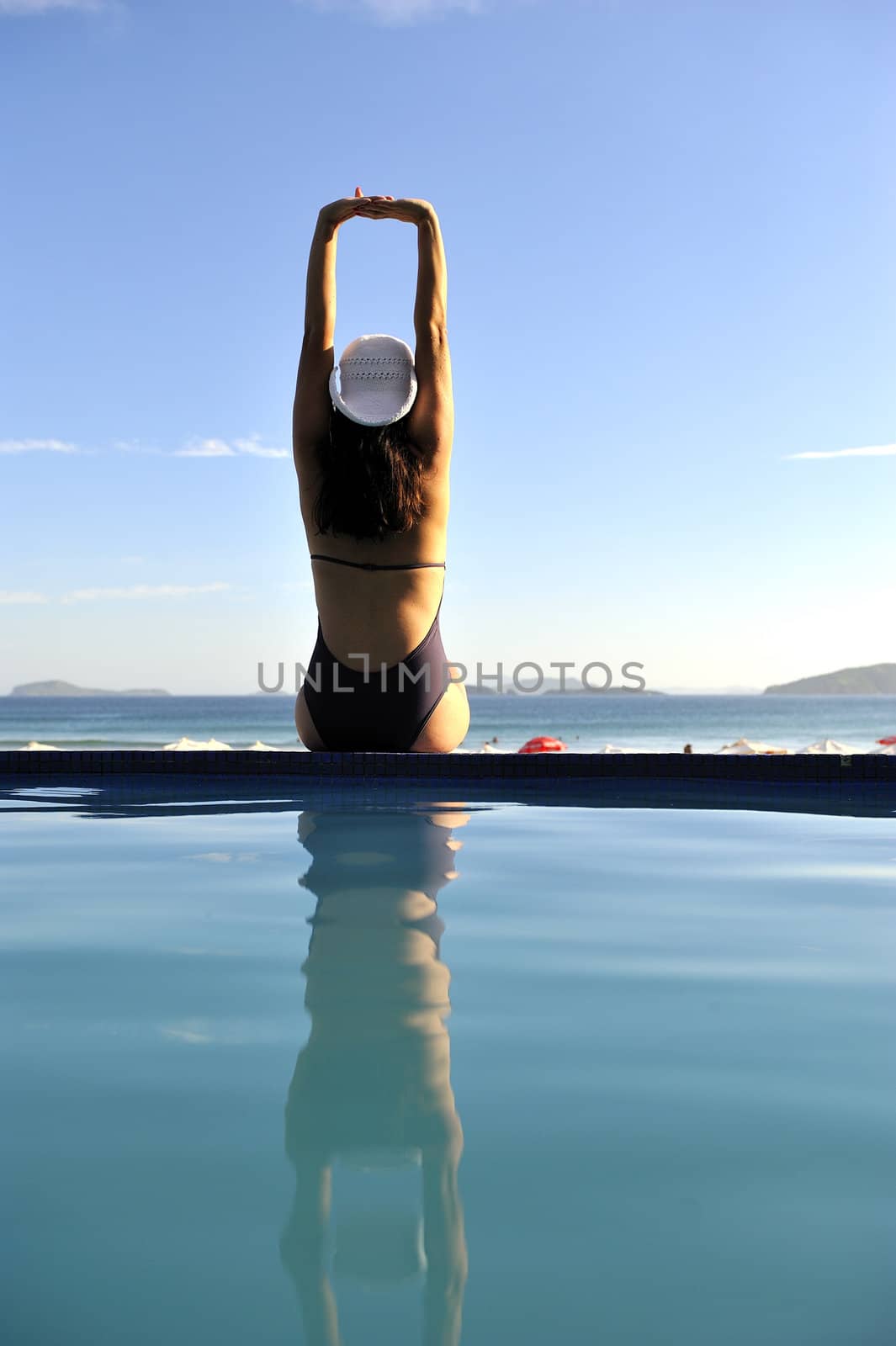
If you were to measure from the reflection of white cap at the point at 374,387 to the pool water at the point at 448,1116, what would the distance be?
2.76m

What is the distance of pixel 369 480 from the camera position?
16.6ft

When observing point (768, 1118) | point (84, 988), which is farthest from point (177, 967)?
point (768, 1118)

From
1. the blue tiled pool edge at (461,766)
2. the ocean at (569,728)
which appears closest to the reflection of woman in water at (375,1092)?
the blue tiled pool edge at (461,766)

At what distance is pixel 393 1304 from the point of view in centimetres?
97

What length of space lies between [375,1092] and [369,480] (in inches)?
154

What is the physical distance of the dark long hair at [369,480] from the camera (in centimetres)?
505

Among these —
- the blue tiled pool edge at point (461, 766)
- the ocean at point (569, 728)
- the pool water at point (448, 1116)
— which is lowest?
the pool water at point (448, 1116)

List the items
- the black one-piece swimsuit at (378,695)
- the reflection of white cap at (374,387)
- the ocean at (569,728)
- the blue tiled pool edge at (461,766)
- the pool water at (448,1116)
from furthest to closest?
the ocean at (569,728) → the blue tiled pool edge at (461,766) → the black one-piece swimsuit at (378,695) → the reflection of white cap at (374,387) → the pool water at (448,1116)

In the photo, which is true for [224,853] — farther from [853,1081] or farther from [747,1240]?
[747,1240]

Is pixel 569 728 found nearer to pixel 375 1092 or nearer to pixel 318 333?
pixel 318 333

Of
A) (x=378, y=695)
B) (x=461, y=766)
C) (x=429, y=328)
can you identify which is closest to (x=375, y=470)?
(x=429, y=328)

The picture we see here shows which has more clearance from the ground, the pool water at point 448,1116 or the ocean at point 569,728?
the ocean at point 569,728

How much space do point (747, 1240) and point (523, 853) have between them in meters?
2.48

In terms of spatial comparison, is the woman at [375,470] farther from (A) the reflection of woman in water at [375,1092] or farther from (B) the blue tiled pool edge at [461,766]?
(A) the reflection of woman in water at [375,1092]
